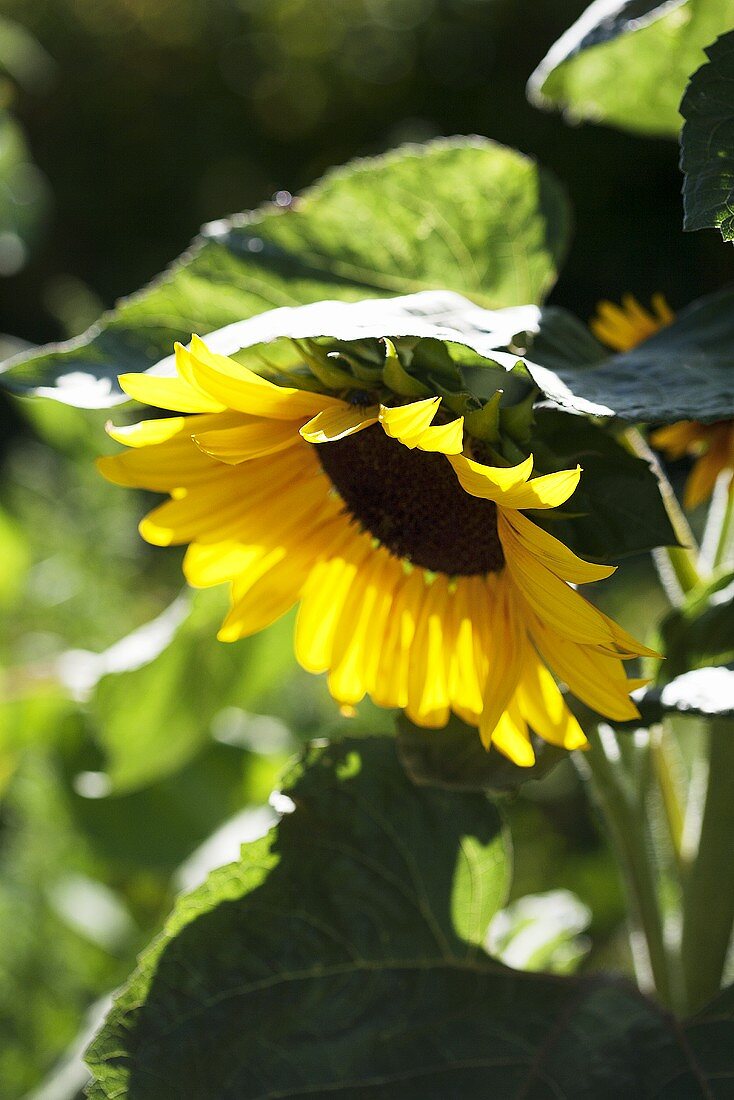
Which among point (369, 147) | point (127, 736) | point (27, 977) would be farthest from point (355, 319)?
point (369, 147)

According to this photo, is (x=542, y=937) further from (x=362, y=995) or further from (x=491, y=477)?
(x=491, y=477)

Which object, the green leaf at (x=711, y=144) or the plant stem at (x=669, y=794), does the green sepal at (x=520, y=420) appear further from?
the plant stem at (x=669, y=794)

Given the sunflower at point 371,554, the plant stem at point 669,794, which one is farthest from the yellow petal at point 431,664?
the plant stem at point 669,794

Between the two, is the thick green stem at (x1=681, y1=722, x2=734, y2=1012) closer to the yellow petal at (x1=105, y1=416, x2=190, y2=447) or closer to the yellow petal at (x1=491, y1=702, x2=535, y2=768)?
the yellow petal at (x1=491, y1=702, x2=535, y2=768)

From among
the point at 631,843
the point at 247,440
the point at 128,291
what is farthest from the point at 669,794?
the point at 128,291

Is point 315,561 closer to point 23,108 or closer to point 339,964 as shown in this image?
point 339,964

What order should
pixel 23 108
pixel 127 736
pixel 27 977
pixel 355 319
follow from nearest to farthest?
pixel 355 319
pixel 127 736
pixel 27 977
pixel 23 108
